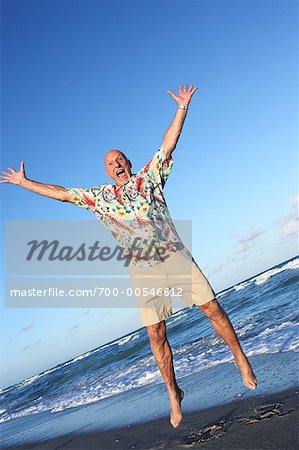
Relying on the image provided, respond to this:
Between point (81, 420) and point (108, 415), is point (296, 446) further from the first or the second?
point (81, 420)

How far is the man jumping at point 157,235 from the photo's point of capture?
4.45m

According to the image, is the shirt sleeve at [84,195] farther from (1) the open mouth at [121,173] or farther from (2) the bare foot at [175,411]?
(2) the bare foot at [175,411]

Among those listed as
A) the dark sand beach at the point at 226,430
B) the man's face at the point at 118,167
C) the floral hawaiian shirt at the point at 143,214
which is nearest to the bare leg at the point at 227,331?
the floral hawaiian shirt at the point at 143,214

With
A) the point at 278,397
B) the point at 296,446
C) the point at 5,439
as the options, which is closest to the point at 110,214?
the point at 296,446

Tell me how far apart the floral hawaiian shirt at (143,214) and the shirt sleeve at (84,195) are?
3.0 inches

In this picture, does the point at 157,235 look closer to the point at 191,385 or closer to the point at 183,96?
the point at 183,96

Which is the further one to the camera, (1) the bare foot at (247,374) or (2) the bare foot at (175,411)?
(2) the bare foot at (175,411)

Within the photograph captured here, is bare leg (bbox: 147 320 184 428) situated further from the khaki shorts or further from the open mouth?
the open mouth

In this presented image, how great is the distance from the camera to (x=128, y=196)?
449 cm

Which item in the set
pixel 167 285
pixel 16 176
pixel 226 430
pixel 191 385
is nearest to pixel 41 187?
pixel 16 176

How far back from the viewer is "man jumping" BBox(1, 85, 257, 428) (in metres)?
4.45

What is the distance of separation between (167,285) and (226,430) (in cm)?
270

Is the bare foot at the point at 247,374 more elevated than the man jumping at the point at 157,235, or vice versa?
the man jumping at the point at 157,235

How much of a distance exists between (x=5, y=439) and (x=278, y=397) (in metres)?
8.67
